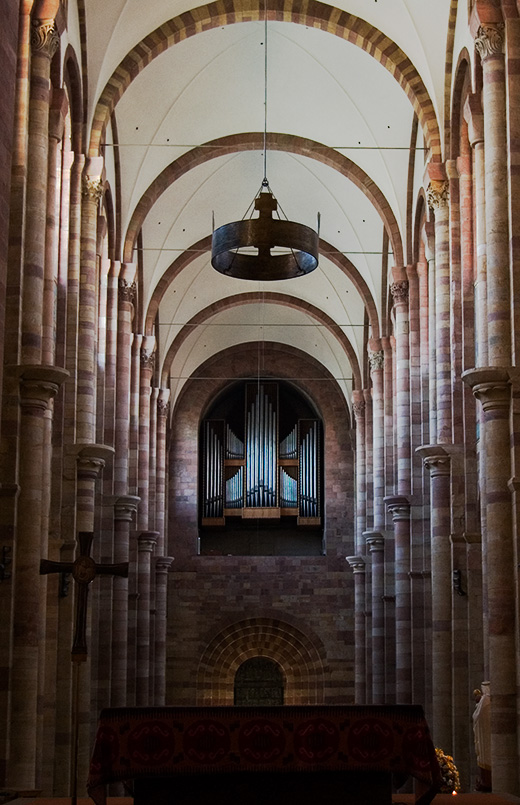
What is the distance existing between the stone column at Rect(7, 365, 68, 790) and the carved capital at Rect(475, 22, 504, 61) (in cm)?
759

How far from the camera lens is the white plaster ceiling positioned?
23.0 meters

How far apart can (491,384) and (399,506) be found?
35.0 feet

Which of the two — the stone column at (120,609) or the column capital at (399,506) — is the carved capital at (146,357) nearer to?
the stone column at (120,609)

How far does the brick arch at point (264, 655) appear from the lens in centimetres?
4056

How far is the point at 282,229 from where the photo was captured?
18.2m

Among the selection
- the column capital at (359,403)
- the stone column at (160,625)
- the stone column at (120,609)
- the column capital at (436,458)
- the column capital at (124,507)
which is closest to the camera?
the column capital at (436,458)

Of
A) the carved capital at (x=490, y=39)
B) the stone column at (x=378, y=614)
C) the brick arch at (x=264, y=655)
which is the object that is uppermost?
the carved capital at (x=490, y=39)

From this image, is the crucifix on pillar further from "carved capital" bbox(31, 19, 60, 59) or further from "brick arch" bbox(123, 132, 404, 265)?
"brick arch" bbox(123, 132, 404, 265)

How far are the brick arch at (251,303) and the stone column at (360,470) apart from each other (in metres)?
1.37

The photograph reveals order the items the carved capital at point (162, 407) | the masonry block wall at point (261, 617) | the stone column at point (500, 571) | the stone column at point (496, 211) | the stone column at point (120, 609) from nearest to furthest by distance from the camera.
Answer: the stone column at point (500, 571), the stone column at point (496, 211), the stone column at point (120, 609), the carved capital at point (162, 407), the masonry block wall at point (261, 617)

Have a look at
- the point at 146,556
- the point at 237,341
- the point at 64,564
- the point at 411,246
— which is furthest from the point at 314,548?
the point at 64,564

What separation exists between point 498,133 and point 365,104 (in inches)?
386

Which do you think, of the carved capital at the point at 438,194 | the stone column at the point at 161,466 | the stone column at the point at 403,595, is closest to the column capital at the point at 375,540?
the stone column at the point at 403,595

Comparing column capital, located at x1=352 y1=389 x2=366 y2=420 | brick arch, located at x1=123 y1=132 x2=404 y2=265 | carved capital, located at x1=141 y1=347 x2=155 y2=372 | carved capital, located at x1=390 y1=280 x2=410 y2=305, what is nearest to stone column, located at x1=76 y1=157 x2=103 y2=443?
brick arch, located at x1=123 y1=132 x2=404 y2=265
